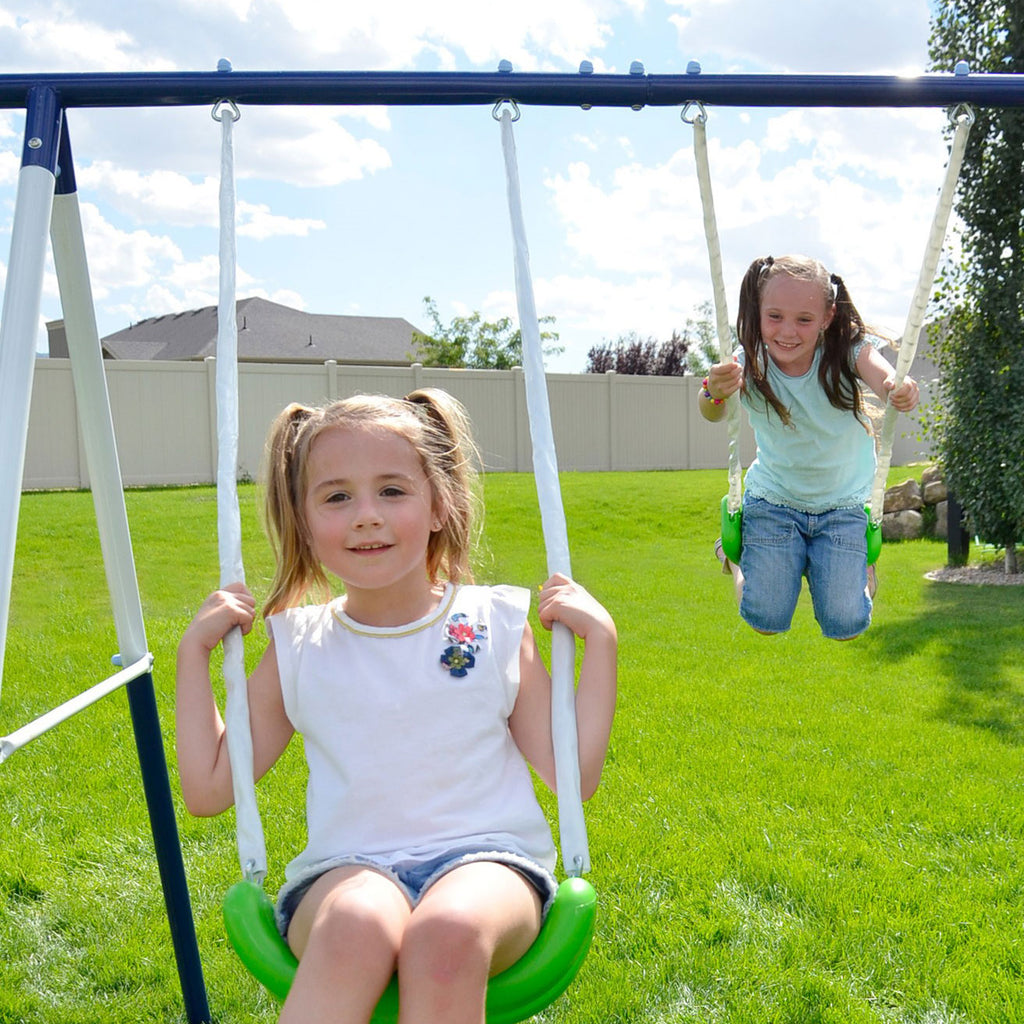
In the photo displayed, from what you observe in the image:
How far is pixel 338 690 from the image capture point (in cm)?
226

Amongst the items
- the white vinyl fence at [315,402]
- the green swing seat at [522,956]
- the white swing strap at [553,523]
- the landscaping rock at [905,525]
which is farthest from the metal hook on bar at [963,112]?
the white vinyl fence at [315,402]

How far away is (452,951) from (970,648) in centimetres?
679

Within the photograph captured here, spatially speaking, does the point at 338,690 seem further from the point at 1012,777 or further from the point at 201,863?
the point at 1012,777

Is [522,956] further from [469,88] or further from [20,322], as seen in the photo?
[469,88]

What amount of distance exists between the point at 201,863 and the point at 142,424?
12600mm

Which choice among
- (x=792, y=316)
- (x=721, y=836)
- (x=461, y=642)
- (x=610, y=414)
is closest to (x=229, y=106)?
(x=461, y=642)

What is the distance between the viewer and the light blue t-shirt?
11.6 feet

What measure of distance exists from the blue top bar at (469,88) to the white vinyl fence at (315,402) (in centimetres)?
1236

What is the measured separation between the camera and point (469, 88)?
252 centimetres

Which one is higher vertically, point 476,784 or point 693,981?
point 476,784

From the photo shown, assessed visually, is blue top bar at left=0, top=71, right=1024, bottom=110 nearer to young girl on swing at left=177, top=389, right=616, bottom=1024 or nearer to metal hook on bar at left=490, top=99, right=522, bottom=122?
metal hook on bar at left=490, top=99, right=522, bottom=122

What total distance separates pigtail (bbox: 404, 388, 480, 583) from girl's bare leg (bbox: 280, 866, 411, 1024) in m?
0.78

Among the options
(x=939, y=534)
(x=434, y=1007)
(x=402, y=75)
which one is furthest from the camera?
(x=939, y=534)

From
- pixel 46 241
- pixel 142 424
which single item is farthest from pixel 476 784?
pixel 142 424
